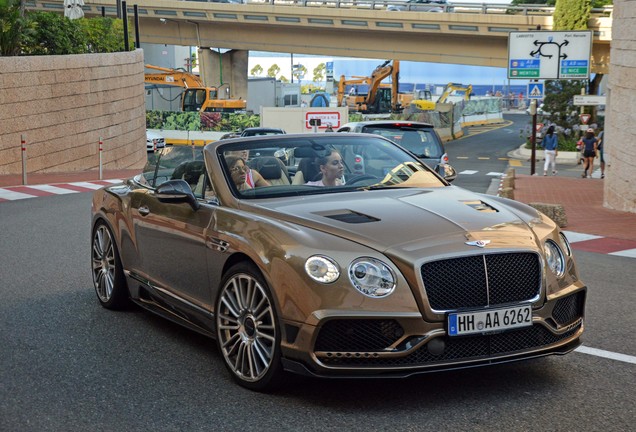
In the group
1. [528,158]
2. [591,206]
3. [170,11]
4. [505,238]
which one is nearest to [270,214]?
[505,238]

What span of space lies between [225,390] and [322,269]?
103 cm

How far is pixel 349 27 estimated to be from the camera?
202 feet

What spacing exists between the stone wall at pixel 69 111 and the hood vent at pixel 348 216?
2196 centimetres

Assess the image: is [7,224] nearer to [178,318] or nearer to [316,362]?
[178,318]

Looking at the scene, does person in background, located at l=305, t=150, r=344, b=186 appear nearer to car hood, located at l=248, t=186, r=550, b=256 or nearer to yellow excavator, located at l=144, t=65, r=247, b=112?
car hood, located at l=248, t=186, r=550, b=256

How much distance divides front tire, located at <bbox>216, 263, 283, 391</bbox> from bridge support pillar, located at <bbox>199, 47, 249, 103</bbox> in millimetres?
65428

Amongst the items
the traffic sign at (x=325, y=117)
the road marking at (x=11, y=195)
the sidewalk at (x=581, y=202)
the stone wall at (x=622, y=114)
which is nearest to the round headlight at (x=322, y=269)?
the sidewalk at (x=581, y=202)

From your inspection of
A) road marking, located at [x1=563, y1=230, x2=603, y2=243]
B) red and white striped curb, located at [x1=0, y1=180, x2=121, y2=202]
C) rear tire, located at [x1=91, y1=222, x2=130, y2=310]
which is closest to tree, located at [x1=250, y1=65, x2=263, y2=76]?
red and white striped curb, located at [x1=0, y1=180, x2=121, y2=202]

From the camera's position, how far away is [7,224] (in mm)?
14898

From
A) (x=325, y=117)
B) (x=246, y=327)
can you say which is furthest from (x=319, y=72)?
(x=246, y=327)

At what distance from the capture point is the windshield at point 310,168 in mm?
6684

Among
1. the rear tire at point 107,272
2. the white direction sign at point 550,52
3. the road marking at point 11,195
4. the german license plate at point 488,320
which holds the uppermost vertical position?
the white direction sign at point 550,52

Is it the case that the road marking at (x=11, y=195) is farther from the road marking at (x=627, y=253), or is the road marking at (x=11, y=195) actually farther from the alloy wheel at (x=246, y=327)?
the alloy wheel at (x=246, y=327)

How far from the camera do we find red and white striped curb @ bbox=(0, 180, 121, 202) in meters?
20.8
